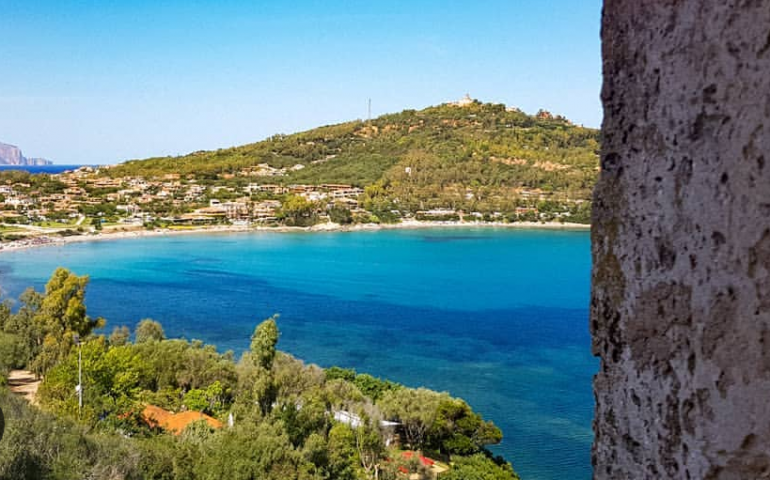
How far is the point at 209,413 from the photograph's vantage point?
1162 centimetres

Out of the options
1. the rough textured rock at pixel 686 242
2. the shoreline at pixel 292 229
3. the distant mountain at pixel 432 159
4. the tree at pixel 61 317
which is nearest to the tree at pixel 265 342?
the tree at pixel 61 317

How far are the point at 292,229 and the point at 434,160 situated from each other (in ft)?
68.7

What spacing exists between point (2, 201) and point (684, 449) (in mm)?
63674

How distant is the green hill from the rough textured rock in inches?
2456

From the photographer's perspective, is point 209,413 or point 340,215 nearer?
point 209,413

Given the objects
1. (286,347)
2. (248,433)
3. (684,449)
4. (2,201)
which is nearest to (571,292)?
(286,347)

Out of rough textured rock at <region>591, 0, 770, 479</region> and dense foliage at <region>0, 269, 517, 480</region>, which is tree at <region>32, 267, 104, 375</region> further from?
rough textured rock at <region>591, 0, 770, 479</region>

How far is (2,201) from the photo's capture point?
181 feet

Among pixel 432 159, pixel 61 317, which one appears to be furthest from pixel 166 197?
pixel 61 317

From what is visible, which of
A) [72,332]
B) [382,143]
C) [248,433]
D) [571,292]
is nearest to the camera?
[248,433]

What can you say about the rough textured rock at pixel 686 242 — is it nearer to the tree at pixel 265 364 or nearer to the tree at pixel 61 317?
the tree at pixel 265 364

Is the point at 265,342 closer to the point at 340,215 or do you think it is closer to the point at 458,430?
the point at 458,430

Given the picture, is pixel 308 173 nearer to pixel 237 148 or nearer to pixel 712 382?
pixel 237 148

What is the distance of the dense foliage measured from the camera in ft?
22.7
